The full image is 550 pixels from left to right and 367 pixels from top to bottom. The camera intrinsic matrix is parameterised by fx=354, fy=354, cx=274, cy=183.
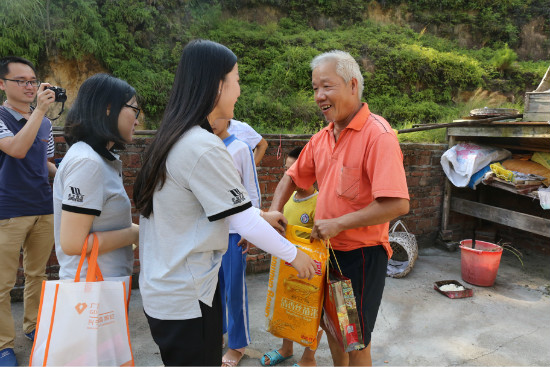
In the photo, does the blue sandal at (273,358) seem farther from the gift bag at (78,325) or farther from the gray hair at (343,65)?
the gray hair at (343,65)

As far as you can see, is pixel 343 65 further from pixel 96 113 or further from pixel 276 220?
pixel 96 113

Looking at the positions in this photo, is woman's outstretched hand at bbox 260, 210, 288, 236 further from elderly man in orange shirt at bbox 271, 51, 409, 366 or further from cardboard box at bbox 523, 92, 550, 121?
cardboard box at bbox 523, 92, 550, 121

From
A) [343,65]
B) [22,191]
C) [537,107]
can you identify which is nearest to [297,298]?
[343,65]

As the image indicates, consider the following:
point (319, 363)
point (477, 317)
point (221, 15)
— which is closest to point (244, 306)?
point (319, 363)

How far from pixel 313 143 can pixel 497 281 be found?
3.46m

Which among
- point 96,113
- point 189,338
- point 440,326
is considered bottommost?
point 440,326

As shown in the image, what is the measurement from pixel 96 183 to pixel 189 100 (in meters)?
0.52

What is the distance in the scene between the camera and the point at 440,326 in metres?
3.28

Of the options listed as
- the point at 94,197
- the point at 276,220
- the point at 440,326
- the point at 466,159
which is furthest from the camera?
the point at 466,159

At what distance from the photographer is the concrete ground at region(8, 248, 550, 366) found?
9.09ft

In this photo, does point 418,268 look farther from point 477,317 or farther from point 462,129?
point 462,129

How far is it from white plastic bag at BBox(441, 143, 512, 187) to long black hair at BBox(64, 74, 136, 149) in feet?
15.0

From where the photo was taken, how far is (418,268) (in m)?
4.61

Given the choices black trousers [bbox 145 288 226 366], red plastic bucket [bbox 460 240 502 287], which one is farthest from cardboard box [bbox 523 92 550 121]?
black trousers [bbox 145 288 226 366]
